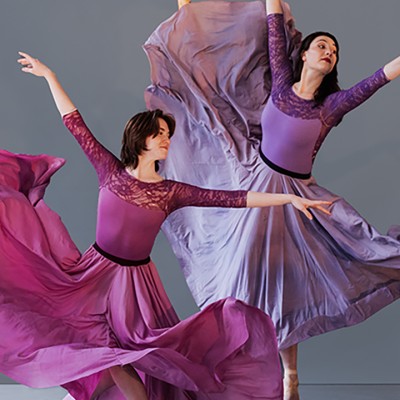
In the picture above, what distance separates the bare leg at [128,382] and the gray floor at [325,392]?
3.95 ft

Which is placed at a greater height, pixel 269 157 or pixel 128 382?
pixel 269 157

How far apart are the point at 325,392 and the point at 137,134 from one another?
166 cm

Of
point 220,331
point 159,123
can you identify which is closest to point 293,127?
point 159,123

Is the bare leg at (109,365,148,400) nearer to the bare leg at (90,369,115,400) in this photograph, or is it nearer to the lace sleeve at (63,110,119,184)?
the bare leg at (90,369,115,400)

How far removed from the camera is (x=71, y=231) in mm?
3914

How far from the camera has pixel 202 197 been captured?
8.38 feet

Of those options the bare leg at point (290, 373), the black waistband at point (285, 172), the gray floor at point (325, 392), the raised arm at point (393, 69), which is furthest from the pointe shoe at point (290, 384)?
the raised arm at point (393, 69)

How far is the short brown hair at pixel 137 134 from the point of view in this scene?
254 centimetres

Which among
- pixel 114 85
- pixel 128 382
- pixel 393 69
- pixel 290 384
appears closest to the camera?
pixel 128 382

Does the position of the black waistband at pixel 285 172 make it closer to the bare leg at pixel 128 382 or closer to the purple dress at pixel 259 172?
the purple dress at pixel 259 172

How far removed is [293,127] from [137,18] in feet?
4.01

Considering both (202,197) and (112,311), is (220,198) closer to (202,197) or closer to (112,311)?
(202,197)

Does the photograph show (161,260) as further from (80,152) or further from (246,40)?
(246,40)

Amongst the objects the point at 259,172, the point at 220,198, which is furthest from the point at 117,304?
the point at 259,172
